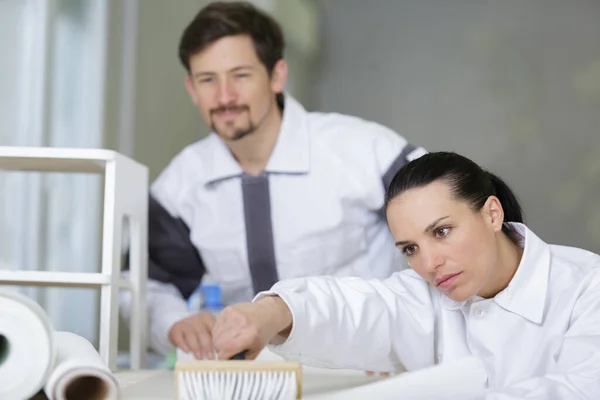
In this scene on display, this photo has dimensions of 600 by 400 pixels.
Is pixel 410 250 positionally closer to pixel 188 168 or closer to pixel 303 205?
pixel 303 205

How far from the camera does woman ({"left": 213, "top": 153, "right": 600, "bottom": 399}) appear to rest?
0.97 metres

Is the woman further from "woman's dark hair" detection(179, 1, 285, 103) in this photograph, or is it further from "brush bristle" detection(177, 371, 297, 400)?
"woman's dark hair" detection(179, 1, 285, 103)

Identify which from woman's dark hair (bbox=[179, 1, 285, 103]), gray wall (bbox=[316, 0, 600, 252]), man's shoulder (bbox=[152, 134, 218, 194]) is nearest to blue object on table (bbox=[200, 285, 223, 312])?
man's shoulder (bbox=[152, 134, 218, 194])

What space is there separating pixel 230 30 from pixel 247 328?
897 mm

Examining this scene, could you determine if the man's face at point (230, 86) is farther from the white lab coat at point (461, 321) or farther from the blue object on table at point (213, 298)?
the white lab coat at point (461, 321)

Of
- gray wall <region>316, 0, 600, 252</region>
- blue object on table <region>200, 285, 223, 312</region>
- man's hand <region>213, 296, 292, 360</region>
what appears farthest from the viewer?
gray wall <region>316, 0, 600, 252</region>

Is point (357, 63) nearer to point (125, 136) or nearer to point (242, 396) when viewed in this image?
point (125, 136)

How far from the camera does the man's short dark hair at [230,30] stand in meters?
1.61

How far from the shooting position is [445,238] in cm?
97

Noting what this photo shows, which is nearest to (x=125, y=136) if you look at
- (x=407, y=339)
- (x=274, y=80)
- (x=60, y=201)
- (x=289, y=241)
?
(x=60, y=201)

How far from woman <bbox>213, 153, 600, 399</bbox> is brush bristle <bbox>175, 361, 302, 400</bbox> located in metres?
0.16

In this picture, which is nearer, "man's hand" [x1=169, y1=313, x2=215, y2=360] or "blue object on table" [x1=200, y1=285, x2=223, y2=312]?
"man's hand" [x1=169, y1=313, x2=215, y2=360]

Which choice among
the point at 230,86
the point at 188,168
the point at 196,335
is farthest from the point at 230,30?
the point at 196,335

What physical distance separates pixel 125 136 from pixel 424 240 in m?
1.54
